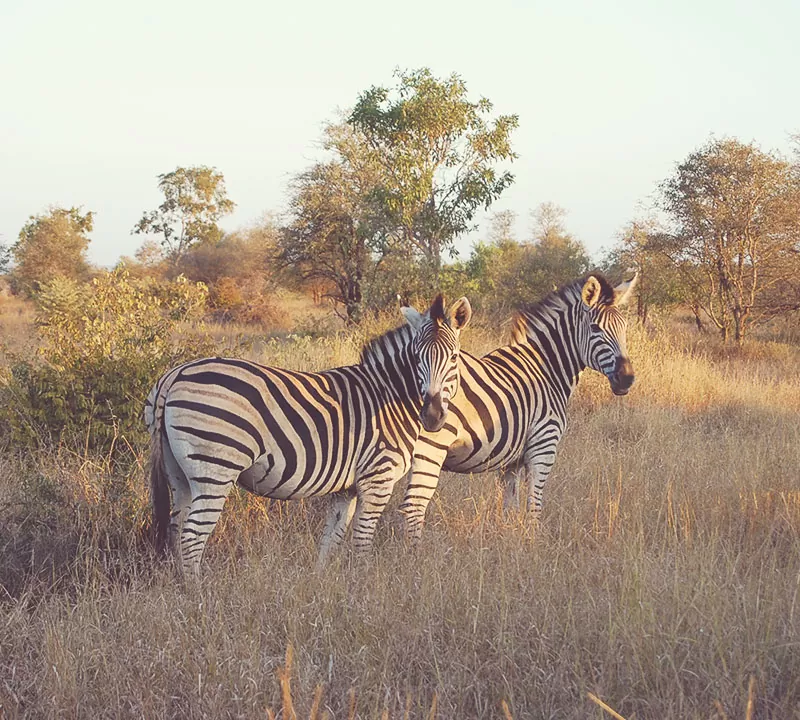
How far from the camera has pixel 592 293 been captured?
17.2 ft

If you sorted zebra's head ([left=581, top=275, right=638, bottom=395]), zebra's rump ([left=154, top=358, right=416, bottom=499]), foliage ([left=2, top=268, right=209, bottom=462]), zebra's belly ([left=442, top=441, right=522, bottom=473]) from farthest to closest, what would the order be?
foliage ([left=2, top=268, right=209, bottom=462]) → zebra's head ([left=581, top=275, right=638, bottom=395]) → zebra's belly ([left=442, top=441, right=522, bottom=473]) → zebra's rump ([left=154, top=358, right=416, bottom=499])

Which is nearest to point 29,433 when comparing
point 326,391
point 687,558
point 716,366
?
point 326,391

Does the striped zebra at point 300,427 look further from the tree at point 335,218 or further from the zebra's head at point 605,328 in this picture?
the tree at point 335,218

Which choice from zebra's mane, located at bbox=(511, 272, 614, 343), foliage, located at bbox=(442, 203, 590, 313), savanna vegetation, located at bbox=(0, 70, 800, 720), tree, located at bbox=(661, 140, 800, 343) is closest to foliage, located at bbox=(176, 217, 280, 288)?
foliage, located at bbox=(442, 203, 590, 313)

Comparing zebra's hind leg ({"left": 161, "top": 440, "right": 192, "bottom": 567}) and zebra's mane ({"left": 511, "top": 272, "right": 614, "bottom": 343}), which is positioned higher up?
zebra's mane ({"left": 511, "top": 272, "right": 614, "bottom": 343})

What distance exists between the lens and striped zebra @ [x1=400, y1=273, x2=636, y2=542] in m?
4.74

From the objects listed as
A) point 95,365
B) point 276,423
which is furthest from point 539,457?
point 95,365

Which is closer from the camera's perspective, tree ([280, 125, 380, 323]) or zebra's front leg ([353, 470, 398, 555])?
zebra's front leg ([353, 470, 398, 555])

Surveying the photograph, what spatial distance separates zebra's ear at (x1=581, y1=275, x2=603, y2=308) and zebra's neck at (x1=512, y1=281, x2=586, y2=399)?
11 centimetres

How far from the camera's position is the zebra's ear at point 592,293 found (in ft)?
17.1

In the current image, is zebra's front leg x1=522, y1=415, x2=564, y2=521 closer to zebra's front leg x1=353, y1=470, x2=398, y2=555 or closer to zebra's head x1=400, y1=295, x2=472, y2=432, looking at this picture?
zebra's head x1=400, y1=295, x2=472, y2=432

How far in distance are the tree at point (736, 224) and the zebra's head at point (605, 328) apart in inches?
429

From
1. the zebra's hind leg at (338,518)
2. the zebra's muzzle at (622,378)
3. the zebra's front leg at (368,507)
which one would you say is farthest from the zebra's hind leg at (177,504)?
the zebra's muzzle at (622,378)

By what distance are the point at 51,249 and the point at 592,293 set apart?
29498 millimetres
